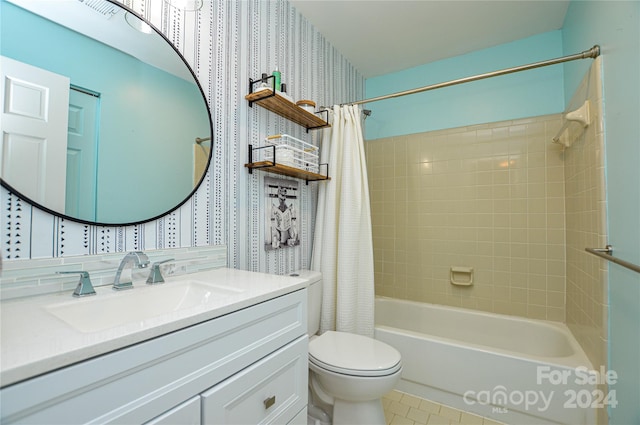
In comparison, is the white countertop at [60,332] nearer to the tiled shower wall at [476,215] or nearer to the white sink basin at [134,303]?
the white sink basin at [134,303]

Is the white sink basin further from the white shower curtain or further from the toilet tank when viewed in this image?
the white shower curtain

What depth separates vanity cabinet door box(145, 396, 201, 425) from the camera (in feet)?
2.02

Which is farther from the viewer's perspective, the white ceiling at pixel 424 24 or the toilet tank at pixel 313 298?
the white ceiling at pixel 424 24

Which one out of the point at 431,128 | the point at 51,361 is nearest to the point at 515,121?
the point at 431,128

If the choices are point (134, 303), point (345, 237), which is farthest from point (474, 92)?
point (134, 303)

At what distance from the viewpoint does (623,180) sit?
1158 millimetres

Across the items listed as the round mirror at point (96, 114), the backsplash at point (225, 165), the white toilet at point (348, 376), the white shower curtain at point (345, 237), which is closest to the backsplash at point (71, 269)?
the backsplash at point (225, 165)

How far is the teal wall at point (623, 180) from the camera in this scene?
1051 mm

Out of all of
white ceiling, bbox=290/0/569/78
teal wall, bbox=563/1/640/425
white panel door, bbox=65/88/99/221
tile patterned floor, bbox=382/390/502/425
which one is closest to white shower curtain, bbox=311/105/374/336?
tile patterned floor, bbox=382/390/502/425

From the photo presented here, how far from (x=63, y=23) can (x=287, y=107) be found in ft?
3.13

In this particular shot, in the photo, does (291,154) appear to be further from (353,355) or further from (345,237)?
(353,355)

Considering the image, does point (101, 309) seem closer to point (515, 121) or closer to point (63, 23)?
point (63, 23)

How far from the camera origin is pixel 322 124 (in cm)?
191

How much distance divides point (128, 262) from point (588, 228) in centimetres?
216
